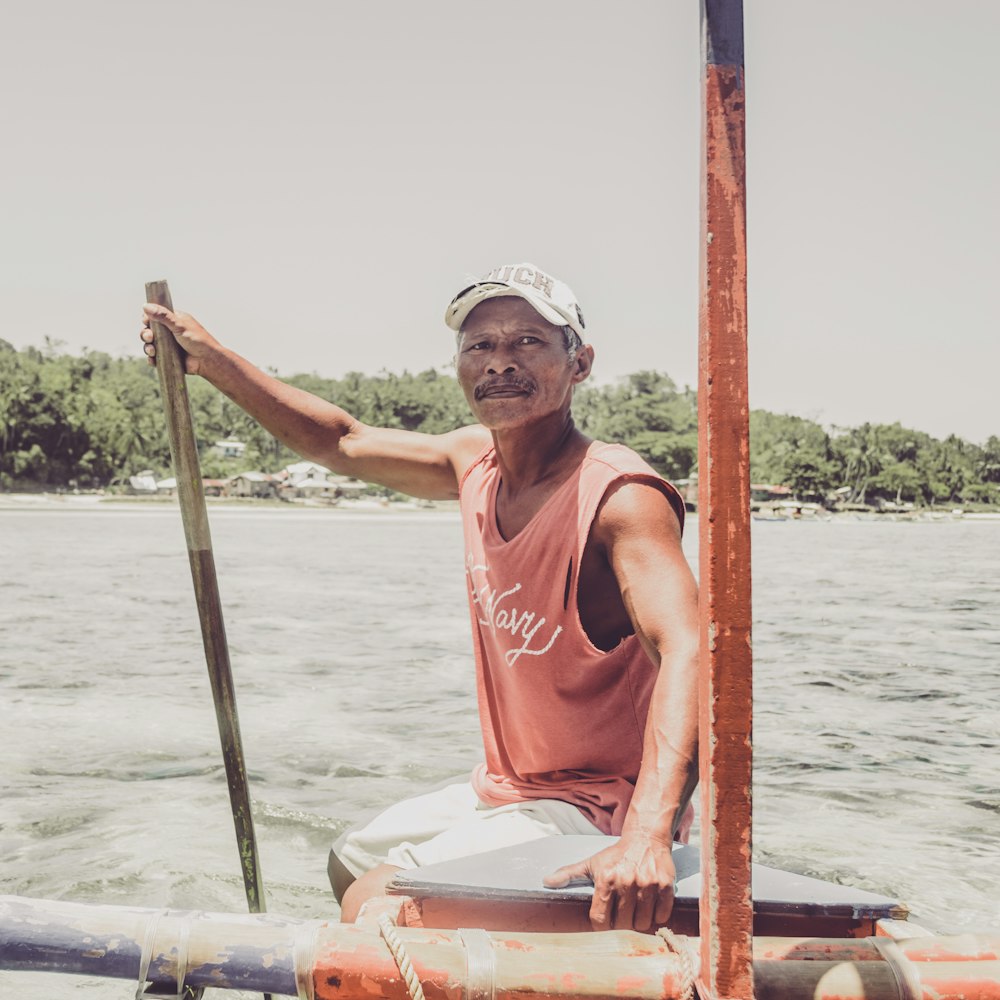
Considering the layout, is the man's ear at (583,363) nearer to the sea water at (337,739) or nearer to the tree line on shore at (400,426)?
the sea water at (337,739)

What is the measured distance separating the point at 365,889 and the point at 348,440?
1.50m

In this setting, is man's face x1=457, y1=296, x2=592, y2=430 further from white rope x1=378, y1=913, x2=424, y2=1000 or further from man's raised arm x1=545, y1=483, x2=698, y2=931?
white rope x1=378, y1=913, x2=424, y2=1000

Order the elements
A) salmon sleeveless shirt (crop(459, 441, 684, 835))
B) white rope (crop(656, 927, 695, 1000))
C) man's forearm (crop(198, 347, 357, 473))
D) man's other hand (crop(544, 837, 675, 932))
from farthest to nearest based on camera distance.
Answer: man's forearm (crop(198, 347, 357, 473))
salmon sleeveless shirt (crop(459, 441, 684, 835))
man's other hand (crop(544, 837, 675, 932))
white rope (crop(656, 927, 695, 1000))

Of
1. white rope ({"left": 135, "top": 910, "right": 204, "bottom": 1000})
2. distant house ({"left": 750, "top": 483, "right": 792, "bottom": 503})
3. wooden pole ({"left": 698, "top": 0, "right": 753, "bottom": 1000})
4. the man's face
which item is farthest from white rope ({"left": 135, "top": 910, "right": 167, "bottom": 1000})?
distant house ({"left": 750, "top": 483, "right": 792, "bottom": 503})

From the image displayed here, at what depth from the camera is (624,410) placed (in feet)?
357

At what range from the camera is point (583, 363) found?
285 cm

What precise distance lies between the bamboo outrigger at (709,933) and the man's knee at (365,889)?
1.28 ft

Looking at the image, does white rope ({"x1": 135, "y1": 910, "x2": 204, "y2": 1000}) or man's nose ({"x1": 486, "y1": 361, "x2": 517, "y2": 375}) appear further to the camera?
man's nose ({"x1": 486, "y1": 361, "x2": 517, "y2": 375})

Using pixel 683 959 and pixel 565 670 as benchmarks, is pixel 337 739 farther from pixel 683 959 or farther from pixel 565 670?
pixel 683 959

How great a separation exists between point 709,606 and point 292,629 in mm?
11591

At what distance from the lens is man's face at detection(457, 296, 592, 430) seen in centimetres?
266

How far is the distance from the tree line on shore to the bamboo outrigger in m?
74.9

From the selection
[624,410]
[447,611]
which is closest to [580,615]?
[447,611]

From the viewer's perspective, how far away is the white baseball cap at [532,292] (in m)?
2.60
